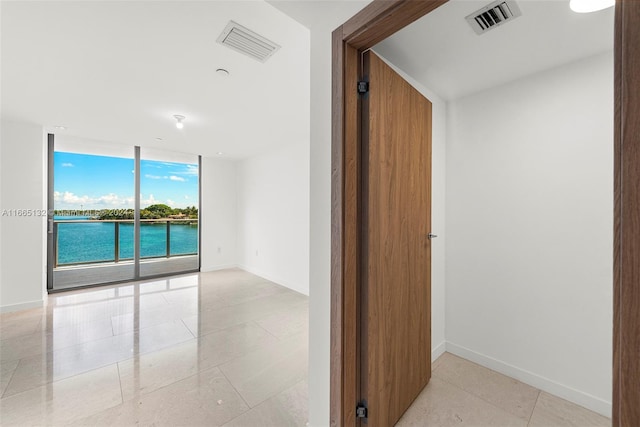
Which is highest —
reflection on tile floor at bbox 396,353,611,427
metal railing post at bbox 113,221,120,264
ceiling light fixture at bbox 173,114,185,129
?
ceiling light fixture at bbox 173,114,185,129

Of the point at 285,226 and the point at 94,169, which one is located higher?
the point at 94,169

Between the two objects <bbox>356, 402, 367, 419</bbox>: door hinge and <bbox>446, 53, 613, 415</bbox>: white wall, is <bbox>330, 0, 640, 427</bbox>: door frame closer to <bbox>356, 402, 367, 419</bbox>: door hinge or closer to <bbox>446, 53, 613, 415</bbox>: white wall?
<bbox>356, 402, 367, 419</bbox>: door hinge

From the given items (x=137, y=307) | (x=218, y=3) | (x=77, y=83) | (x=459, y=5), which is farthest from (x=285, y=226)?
(x=459, y=5)

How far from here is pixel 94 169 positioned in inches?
194

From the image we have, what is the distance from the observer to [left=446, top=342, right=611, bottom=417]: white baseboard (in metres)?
1.71

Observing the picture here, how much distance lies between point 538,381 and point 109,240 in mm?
7130

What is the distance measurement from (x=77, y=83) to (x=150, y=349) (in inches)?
98.4

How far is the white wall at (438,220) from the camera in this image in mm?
2289

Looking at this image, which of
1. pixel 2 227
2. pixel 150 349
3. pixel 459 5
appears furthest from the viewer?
pixel 2 227

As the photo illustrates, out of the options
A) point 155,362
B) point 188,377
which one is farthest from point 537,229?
point 155,362

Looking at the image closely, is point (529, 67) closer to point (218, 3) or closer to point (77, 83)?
point (218, 3)

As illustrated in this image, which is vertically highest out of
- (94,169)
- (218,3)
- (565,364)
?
(218,3)

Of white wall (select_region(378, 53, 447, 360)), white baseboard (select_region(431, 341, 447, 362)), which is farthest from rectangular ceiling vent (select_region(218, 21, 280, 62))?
white baseboard (select_region(431, 341, 447, 362))

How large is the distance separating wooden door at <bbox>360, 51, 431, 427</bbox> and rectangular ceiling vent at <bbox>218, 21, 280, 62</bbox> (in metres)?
0.77
